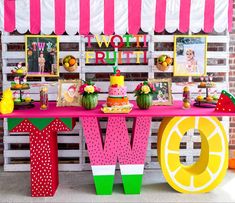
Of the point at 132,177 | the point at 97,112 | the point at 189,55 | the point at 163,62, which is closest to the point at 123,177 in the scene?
the point at 132,177

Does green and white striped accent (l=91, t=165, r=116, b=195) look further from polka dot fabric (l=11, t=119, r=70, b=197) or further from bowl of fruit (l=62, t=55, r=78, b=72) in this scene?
bowl of fruit (l=62, t=55, r=78, b=72)

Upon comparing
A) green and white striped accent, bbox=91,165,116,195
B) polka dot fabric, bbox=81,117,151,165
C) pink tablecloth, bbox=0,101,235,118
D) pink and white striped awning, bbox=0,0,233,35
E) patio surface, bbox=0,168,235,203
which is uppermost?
pink and white striped awning, bbox=0,0,233,35

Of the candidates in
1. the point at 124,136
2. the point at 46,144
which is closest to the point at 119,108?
the point at 124,136

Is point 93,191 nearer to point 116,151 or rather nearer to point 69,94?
point 116,151

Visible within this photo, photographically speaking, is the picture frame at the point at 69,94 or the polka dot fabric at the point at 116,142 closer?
the polka dot fabric at the point at 116,142

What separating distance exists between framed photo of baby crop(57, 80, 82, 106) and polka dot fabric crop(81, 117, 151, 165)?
326 millimetres

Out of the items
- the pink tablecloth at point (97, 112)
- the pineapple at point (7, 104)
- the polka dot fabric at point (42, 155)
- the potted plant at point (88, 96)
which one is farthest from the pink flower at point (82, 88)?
the pineapple at point (7, 104)

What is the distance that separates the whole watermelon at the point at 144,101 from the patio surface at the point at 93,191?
0.81m

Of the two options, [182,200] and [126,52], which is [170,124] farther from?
[126,52]

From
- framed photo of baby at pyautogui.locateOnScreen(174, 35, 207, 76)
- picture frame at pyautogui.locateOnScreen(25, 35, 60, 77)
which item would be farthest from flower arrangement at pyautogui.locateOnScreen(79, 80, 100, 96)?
framed photo of baby at pyautogui.locateOnScreen(174, 35, 207, 76)

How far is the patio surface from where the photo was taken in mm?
3422

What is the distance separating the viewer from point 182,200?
3400 millimetres

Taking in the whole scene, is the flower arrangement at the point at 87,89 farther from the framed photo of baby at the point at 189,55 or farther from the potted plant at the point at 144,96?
the framed photo of baby at the point at 189,55

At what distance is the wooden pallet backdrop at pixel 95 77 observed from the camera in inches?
162
